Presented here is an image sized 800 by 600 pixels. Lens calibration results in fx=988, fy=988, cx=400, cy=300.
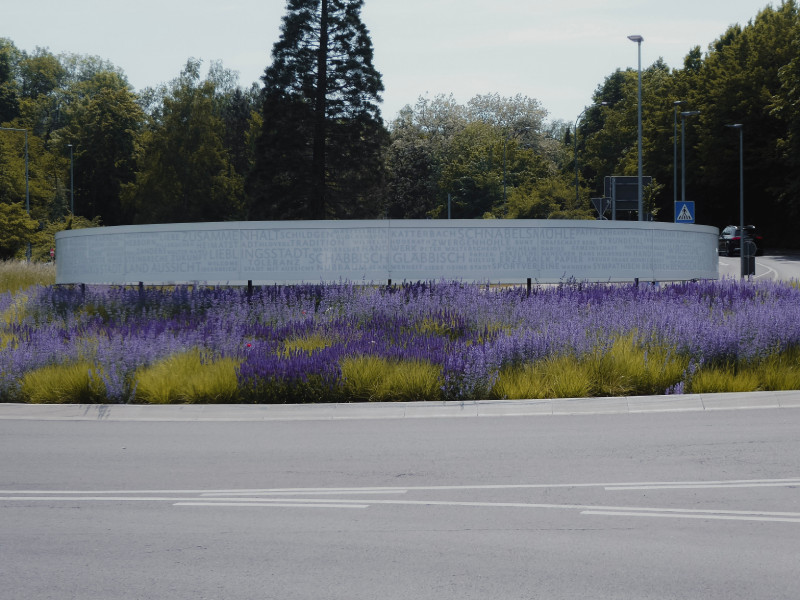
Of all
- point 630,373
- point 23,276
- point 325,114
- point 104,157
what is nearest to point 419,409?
point 630,373

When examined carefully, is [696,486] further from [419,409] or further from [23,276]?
[23,276]

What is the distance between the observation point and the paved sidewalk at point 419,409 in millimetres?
10977

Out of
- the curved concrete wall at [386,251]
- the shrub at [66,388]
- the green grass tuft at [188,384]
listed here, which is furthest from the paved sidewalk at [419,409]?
the curved concrete wall at [386,251]

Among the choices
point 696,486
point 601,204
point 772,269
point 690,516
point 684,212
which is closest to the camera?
point 690,516

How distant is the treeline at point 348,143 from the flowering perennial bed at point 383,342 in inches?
1566

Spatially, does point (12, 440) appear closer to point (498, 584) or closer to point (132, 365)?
point (132, 365)

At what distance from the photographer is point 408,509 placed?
6848 millimetres

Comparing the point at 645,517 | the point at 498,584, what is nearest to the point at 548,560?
the point at 498,584

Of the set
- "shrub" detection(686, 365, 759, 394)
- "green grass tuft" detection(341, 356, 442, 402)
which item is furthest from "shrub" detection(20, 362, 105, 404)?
"shrub" detection(686, 365, 759, 394)

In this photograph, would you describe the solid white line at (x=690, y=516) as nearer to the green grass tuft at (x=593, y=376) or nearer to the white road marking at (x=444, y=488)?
the white road marking at (x=444, y=488)

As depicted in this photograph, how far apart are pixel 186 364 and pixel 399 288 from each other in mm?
6478

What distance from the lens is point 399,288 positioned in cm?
1828

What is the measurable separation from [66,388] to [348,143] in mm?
48947

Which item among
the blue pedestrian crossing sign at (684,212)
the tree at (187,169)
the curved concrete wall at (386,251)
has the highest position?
the tree at (187,169)
